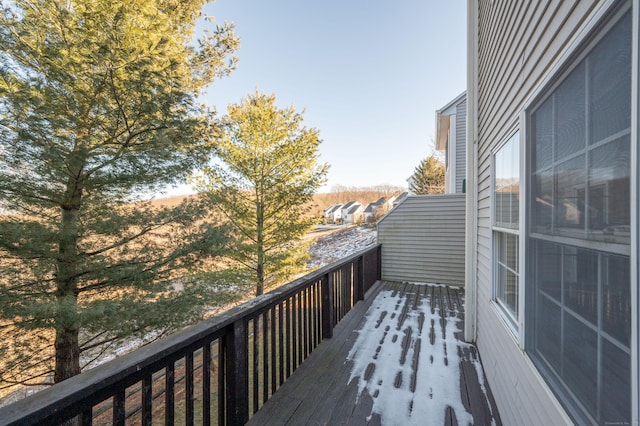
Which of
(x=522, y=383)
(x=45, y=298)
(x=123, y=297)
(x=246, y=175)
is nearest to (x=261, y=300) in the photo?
(x=522, y=383)

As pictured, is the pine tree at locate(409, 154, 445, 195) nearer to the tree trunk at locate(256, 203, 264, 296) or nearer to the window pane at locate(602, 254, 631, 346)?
the tree trunk at locate(256, 203, 264, 296)

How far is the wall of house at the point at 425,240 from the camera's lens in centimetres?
584

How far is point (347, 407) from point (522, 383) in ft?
4.03

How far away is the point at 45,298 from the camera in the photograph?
3.34 meters

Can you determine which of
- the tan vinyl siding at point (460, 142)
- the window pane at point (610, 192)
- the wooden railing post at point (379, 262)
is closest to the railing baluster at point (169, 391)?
the window pane at point (610, 192)

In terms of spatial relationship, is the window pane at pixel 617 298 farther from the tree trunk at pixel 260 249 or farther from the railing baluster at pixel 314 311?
the tree trunk at pixel 260 249

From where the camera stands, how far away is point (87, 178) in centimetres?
360

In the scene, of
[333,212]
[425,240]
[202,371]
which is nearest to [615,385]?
[202,371]

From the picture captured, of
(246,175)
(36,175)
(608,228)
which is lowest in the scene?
(608,228)

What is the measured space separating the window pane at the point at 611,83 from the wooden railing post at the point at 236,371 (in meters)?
1.89

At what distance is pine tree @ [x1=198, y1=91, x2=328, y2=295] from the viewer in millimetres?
6906

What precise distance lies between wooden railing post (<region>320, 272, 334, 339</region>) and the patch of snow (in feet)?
1.19

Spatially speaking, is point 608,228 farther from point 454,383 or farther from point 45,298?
point 45,298

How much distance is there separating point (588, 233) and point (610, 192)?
21 centimetres
